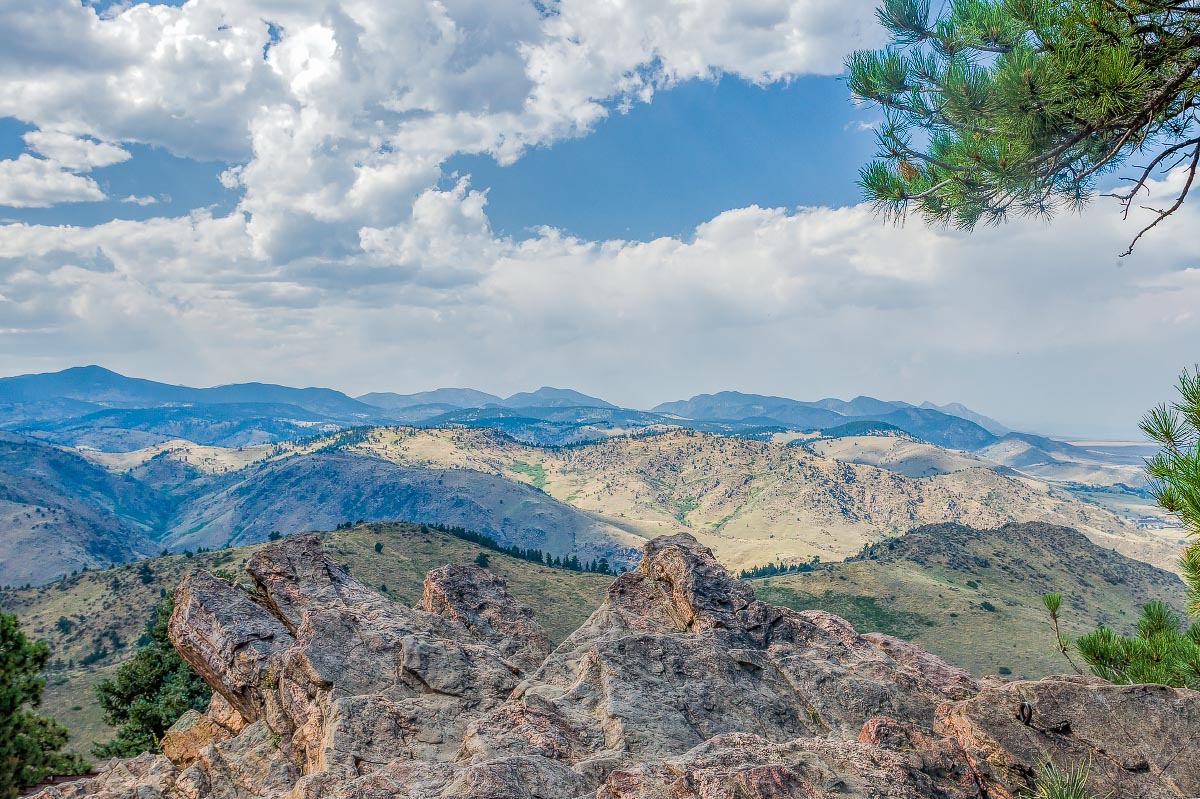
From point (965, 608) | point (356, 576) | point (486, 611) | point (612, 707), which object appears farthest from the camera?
point (965, 608)

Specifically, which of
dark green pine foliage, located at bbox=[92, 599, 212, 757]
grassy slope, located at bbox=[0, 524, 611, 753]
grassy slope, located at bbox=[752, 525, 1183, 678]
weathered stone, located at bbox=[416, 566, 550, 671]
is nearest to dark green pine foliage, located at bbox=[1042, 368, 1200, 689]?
weathered stone, located at bbox=[416, 566, 550, 671]

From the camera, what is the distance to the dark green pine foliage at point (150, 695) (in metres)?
47.2

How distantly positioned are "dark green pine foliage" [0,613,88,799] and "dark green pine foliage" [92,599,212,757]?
39.4ft

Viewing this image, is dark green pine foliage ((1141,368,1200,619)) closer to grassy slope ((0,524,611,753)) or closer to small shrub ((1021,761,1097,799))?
small shrub ((1021,761,1097,799))

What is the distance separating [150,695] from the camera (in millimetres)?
49688

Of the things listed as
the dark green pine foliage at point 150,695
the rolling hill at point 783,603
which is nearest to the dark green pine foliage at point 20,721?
the dark green pine foliage at point 150,695

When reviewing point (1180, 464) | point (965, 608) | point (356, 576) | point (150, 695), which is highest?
point (1180, 464)

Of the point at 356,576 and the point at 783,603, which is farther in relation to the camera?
the point at 783,603

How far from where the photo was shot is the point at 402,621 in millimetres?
24984

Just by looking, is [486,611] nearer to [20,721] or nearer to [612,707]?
[612,707]

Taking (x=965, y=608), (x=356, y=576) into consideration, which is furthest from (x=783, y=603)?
(x=356, y=576)

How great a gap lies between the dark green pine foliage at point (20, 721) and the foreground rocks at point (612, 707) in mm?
12131

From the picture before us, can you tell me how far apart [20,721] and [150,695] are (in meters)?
18.4

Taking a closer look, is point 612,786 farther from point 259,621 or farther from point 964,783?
point 259,621
